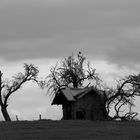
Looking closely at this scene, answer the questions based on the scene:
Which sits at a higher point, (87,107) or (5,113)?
(87,107)

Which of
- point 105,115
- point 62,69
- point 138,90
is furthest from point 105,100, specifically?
point 62,69

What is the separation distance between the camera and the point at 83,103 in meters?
68.1

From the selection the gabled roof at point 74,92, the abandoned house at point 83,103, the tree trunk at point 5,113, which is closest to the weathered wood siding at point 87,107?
the abandoned house at point 83,103

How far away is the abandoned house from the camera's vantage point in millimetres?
67438

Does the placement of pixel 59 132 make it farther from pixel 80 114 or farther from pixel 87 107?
pixel 80 114

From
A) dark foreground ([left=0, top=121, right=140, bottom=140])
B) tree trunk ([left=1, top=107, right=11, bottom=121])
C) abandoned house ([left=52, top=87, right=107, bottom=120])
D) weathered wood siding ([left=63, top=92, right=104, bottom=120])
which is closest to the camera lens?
dark foreground ([left=0, top=121, right=140, bottom=140])

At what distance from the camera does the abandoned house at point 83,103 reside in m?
67.4

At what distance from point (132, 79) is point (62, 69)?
1150 cm

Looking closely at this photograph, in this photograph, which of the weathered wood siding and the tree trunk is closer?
the weathered wood siding

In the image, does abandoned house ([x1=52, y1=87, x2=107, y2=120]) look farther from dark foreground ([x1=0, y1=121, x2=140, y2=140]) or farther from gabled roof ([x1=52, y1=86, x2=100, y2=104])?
dark foreground ([x1=0, y1=121, x2=140, y2=140])

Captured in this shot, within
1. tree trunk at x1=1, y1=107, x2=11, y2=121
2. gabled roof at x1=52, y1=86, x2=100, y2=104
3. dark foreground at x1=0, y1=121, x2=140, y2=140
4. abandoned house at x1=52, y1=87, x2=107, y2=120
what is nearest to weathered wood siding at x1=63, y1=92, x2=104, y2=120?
abandoned house at x1=52, y1=87, x2=107, y2=120

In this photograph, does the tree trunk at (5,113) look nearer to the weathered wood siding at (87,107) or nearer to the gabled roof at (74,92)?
the weathered wood siding at (87,107)

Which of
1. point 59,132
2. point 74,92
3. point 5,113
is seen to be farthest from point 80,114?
point 59,132

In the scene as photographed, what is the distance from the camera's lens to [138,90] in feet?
252
